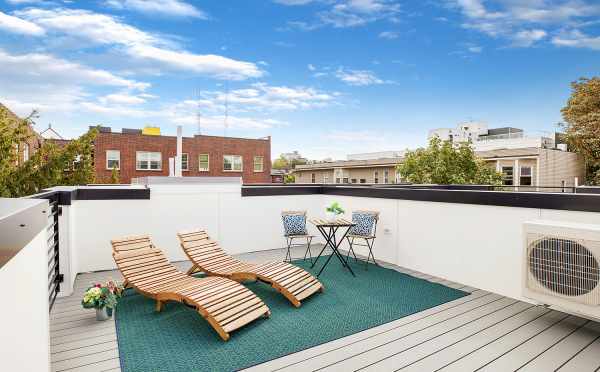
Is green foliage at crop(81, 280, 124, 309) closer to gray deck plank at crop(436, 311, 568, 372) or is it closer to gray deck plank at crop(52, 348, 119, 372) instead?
gray deck plank at crop(52, 348, 119, 372)

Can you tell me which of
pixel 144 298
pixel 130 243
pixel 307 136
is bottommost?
pixel 144 298

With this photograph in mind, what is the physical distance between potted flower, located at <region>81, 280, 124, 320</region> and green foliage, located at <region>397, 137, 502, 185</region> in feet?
53.7

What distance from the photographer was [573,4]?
21.1 metres

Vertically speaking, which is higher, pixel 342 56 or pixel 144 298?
pixel 342 56

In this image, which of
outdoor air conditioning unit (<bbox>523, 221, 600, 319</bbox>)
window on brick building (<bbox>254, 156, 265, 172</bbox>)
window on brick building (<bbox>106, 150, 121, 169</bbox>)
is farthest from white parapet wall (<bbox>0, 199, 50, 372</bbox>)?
window on brick building (<bbox>254, 156, 265, 172</bbox>)

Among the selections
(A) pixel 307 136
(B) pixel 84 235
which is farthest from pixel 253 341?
(A) pixel 307 136

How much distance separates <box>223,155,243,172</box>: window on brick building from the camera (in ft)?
94.4

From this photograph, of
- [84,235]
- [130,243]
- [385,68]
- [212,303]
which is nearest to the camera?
[212,303]

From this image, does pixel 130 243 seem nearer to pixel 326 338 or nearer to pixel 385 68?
pixel 326 338

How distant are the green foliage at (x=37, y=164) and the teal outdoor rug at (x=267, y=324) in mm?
7156

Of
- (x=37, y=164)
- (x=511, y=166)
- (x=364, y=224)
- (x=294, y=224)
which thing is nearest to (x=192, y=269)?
(x=294, y=224)

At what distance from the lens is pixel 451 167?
17.5 metres

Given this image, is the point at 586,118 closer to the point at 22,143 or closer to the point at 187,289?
the point at 187,289

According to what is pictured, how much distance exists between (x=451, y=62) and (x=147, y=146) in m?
22.8
